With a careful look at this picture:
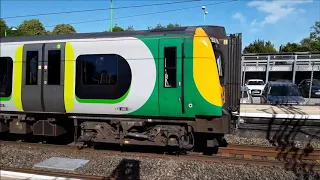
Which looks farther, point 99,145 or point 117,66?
point 99,145

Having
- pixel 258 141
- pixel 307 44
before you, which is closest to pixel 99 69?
pixel 258 141

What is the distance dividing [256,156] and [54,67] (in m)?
5.78

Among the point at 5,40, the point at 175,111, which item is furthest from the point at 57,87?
the point at 175,111

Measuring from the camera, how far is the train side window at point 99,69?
7766mm

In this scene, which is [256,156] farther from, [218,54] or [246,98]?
[246,98]

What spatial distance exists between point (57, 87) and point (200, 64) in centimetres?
373

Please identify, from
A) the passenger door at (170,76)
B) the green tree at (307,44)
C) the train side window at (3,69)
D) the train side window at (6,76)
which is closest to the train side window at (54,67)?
the train side window at (6,76)

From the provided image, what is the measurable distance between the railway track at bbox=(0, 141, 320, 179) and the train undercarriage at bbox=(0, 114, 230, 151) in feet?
1.11

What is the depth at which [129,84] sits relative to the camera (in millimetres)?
7602

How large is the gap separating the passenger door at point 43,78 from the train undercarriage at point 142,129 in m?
0.51

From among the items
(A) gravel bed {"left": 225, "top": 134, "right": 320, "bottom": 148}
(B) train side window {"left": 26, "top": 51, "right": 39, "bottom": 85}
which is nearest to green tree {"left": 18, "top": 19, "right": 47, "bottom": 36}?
(B) train side window {"left": 26, "top": 51, "right": 39, "bottom": 85}

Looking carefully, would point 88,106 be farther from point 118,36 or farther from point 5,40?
point 5,40

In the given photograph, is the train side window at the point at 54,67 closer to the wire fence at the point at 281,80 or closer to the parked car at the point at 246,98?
the wire fence at the point at 281,80

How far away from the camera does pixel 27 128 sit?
362 inches
